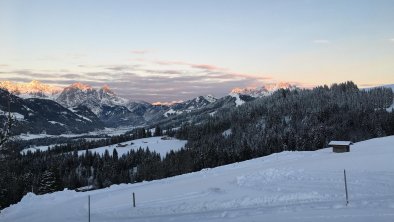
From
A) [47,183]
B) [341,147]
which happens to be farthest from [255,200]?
[47,183]

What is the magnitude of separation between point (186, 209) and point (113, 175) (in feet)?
378

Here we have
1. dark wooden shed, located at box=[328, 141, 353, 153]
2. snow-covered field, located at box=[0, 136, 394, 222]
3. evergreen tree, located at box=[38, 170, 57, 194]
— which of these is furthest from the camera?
evergreen tree, located at box=[38, 170, 57, 194]

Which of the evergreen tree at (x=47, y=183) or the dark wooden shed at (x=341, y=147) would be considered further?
the evergreen tree at (x=47, y=183)

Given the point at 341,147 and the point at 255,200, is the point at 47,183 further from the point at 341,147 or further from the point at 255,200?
the point at 255,200

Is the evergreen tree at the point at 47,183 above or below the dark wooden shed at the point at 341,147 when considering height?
below

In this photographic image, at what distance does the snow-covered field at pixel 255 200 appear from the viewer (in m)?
21.9

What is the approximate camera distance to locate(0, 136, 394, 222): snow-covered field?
2192 centimetres

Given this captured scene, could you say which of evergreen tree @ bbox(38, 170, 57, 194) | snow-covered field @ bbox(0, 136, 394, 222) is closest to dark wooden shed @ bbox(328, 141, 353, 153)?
snow-covered field @ bbox(0, 136, 394, 222)

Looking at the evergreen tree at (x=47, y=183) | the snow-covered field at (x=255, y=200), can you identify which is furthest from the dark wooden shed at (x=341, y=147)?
the evergreen tree at (x=47, y=183)

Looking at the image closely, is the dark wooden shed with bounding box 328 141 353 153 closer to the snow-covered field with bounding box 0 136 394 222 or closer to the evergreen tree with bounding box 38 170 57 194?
the snow-covered field with bounding box 0 136 394 222

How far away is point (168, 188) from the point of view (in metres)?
37.1

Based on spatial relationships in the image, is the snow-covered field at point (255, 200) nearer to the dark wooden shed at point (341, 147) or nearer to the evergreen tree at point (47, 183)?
the dark wooden shed at point (341, 147)

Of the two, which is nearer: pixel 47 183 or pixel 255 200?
pixel 255 200

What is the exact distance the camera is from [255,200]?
26.8 metres
